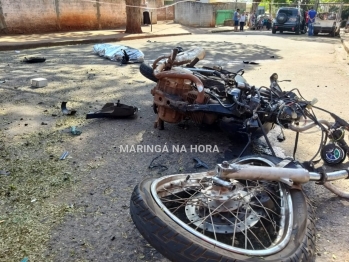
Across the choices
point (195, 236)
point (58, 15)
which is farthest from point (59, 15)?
point (195, 236)

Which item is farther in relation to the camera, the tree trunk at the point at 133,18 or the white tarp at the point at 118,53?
the tree trunk at the point at 133,18

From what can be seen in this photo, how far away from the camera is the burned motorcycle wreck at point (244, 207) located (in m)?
1.66

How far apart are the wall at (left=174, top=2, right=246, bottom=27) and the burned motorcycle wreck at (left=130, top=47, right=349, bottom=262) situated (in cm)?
2272

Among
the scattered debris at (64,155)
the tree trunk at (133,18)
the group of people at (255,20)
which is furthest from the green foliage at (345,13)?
the scattered debris at (64,155)

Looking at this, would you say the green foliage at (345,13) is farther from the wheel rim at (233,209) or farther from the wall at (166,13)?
the wheel rim at (233,209)

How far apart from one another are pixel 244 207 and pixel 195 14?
2402cm

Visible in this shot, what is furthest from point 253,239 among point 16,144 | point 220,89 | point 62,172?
point 16,144

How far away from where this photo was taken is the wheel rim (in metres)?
1.88

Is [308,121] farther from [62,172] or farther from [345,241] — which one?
[62,172]

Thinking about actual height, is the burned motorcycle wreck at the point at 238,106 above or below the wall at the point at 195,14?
below

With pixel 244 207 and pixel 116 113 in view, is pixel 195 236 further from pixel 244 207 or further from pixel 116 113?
pixel 116 113

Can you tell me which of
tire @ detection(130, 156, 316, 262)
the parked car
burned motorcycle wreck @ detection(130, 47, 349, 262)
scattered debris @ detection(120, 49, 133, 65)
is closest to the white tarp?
scattered debris @ detection(120, 49, 133, 65)

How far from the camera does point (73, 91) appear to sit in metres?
5.62

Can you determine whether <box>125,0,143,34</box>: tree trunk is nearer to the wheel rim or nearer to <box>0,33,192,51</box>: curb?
<box>0,33,192,51</box>: curb
